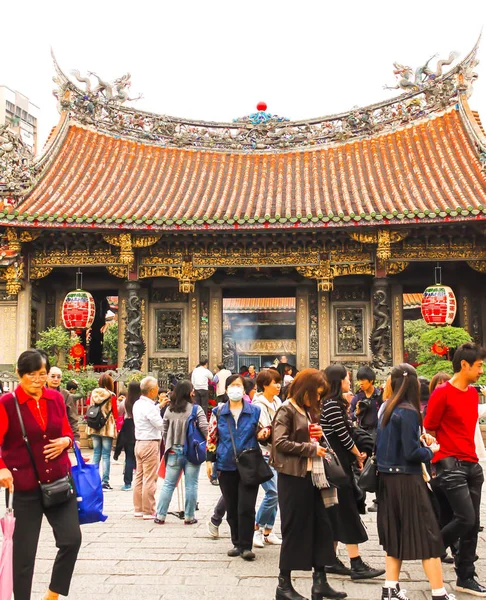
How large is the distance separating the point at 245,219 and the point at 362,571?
9.76 metres

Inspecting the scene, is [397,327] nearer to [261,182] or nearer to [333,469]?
[261,182]

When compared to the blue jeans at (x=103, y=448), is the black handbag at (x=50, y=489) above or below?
above

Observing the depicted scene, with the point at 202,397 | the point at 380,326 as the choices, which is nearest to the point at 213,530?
the point at 202,397

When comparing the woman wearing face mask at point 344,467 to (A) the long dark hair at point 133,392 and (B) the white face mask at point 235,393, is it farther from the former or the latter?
(A) the long dark hair at point 133,392

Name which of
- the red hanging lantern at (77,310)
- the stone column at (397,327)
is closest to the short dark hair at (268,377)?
the red hanging lantern at (77,310)

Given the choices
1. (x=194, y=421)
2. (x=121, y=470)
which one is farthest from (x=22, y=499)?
(x=121, y=470)

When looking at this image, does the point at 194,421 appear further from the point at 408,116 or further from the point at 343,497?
the point at 408,116

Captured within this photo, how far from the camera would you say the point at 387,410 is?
4.63 metres

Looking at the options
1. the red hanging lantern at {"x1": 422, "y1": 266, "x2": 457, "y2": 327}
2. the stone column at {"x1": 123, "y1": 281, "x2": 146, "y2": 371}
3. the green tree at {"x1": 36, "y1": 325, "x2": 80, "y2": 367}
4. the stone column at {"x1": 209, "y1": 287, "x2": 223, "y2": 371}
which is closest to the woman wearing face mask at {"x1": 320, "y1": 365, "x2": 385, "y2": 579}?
the red hanging lantern at {"x1": 422, "y1": 266, "x2": 457, "y2": 327}

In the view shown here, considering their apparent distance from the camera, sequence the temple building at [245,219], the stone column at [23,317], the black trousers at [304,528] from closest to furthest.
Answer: the black trousers at [304,528] < the temple building at [245,219] < the stone column at [23,317]

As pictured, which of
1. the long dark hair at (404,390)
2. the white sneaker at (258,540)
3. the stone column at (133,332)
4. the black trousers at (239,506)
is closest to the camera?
the long dark hair at (404,390)

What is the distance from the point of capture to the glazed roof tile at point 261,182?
14477 millimetres

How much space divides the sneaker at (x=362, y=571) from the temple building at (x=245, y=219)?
9478 mm

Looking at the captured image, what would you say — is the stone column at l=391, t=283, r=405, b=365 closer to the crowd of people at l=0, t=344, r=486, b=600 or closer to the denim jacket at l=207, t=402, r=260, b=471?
the crowd of people at l=0, t=344, r=486, b=600
